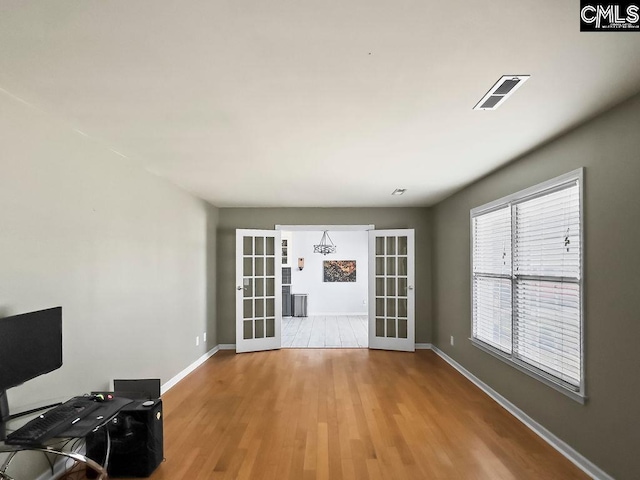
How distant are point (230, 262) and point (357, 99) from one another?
5.12m

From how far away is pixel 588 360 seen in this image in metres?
2.80

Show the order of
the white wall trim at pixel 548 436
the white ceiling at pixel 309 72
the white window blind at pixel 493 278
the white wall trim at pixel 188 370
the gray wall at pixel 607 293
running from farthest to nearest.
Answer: the white wall trim at pixel 188 370
the white window blind at pixel 493 278
the white wall trim at pixel 548 436
the gray wall at pixel 607 293
the white ceiling at pixel 309 72

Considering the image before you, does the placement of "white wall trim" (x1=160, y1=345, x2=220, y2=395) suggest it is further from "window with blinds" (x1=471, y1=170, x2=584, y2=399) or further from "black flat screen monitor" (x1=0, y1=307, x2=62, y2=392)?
"window with blinds" (x1=471, y1=170, x2=584, y2=399)

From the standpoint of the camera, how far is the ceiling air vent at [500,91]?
211 cm

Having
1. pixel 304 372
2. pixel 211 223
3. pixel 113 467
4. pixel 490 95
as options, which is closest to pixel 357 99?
pixel 490 95

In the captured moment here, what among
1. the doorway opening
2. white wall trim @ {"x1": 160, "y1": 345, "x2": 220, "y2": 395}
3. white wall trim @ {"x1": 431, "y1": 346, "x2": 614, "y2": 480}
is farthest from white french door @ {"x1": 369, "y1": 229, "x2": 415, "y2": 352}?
the doorway opening

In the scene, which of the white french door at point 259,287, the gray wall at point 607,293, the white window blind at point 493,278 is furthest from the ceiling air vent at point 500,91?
the white french door at point 259,287

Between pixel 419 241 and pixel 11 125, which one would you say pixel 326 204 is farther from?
pixel 11 125

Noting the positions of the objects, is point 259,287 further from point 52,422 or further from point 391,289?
point 52,422

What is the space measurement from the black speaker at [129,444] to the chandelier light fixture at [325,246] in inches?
334

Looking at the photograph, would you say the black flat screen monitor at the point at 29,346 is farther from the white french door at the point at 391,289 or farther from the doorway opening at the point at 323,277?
the doorway opening at the point at 323,277

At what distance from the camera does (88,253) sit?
3.14 metres

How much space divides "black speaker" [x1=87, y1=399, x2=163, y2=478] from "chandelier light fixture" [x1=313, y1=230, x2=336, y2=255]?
27.8ft

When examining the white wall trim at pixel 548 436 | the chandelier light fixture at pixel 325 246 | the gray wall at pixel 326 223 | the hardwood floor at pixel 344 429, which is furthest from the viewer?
the chandelier light fixture at pixel 325 246
